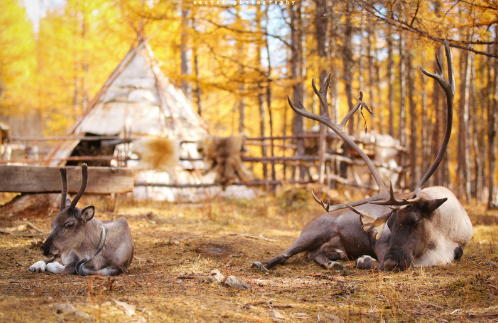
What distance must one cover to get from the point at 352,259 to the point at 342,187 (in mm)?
5775

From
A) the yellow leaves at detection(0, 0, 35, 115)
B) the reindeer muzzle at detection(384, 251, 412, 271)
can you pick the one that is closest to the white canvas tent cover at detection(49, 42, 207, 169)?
the reindeer muzzle at detection(384, 251, 412, 271)

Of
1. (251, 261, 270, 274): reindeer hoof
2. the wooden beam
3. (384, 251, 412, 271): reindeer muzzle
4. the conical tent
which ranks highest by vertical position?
the conical tent

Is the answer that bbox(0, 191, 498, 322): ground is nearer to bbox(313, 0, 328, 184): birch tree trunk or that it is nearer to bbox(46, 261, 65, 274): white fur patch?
bbox(46, 261, 65, 274): white fur patch

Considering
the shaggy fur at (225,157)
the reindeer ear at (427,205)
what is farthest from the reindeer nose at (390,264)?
the shaggy fur at (225,157)

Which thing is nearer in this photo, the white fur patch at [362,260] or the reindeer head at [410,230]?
the reindeer head at [410,230]

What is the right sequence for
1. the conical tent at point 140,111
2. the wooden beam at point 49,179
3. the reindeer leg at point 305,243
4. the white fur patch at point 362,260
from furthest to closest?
the conical tent at point 140,111, the wooden beam at point 49,179, the reindeer leg at point 305,243, the white fur patch at point 362,260

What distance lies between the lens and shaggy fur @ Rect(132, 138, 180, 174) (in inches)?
356

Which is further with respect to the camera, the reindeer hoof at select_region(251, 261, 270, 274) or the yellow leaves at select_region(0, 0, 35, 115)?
the yellow leaves at select_region(0, 0, 35, 115)

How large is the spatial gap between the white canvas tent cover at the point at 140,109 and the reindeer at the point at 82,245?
22.4 ft

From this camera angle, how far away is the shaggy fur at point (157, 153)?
356 inches

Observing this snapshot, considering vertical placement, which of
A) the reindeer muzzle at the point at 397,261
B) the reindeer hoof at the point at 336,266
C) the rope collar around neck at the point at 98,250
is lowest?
the reindeer hoof at the point at 336,266

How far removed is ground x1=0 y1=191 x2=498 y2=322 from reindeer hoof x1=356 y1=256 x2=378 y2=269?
0.45ft

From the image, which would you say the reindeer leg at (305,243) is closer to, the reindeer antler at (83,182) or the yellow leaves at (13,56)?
the reindeer antler at (83,182)

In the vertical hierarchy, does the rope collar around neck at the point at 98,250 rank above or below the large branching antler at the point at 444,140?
below
